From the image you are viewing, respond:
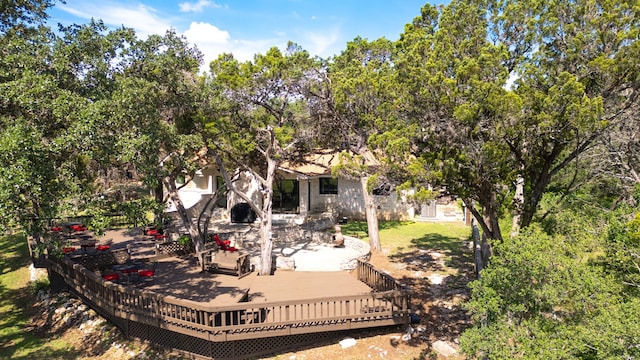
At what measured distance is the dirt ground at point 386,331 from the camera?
9.42 meters

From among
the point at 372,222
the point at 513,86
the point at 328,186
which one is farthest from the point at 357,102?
the point at 328,186

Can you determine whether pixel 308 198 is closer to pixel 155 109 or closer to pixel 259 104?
pixel 259 104

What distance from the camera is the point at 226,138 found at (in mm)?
13734

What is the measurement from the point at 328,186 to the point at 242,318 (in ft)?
53.9

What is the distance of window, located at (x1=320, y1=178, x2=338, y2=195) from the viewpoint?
25.1 metres

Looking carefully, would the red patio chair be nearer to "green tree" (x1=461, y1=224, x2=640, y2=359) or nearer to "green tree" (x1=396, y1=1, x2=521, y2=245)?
"green tree" (x1=396, y1=1, x2=521, y2=245)

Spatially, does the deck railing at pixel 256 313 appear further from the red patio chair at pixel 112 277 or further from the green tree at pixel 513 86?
the green tree at pixel 513 86

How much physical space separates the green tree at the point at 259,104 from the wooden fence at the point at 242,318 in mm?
4051

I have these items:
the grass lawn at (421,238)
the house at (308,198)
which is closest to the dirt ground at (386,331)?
the grass lawn at (421,238)

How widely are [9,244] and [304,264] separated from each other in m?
19.3

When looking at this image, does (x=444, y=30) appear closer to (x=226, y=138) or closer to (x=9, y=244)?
(x=226, y=138)

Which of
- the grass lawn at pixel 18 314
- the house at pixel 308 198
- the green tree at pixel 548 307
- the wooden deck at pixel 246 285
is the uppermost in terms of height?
the house at pixel 308 198

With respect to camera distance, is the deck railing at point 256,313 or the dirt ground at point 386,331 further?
the dirt ground at point 386,331

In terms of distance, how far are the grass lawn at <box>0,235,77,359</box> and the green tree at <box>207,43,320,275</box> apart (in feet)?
23.0
